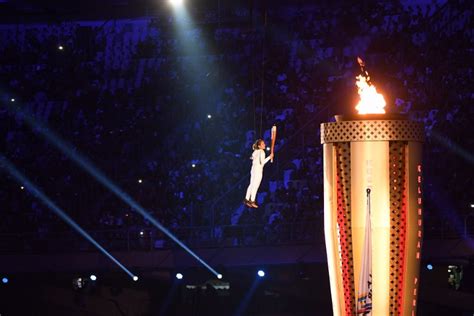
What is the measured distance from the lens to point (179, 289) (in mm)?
19984

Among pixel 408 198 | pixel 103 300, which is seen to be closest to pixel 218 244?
pixel 103 300

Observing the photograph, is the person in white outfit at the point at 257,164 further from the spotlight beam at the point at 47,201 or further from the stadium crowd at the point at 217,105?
the spotlight beam at the point at 47,201

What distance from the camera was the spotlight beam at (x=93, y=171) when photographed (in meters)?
18.7

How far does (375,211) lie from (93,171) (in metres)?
11.2

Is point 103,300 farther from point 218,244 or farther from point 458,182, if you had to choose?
point 458,182

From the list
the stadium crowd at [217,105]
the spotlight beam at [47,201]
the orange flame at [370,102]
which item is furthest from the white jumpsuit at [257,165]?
the spotlight beam at [47,201]

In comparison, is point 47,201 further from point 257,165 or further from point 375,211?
point 375,211

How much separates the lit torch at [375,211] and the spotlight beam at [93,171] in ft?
27.2

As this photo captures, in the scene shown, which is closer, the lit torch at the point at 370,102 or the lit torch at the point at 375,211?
the lit torch at the point at 375,211

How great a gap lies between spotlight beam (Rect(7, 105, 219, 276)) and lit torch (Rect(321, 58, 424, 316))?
828 centimetres

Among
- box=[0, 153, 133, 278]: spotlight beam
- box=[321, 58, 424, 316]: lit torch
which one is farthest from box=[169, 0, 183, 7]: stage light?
box=[321, 58, 424, 316]: lit torch

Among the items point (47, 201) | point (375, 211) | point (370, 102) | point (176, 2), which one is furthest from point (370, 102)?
point (176, 2)

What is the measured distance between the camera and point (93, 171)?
20.7 metres

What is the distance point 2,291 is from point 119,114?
462 centimetres
